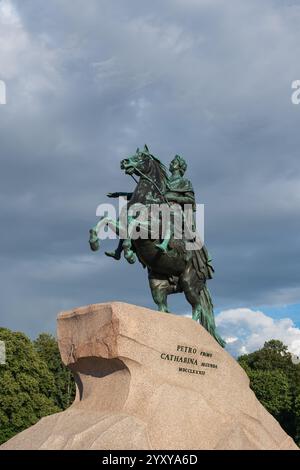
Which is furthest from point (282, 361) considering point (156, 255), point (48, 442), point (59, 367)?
point (48, 442)

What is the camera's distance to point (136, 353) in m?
10.6

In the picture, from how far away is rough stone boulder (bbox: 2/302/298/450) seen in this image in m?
10.1

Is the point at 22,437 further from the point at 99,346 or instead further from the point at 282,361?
the point at 282,361

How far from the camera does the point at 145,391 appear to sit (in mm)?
10523

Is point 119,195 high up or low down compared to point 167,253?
up

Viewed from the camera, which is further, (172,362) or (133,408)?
(172,362)

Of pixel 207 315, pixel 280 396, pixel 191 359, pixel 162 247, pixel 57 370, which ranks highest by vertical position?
pixel 57 370

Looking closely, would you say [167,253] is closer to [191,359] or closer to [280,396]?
[191,359]

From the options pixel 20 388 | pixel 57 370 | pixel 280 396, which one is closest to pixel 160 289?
pixel 20 388

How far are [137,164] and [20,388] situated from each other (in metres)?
21.6

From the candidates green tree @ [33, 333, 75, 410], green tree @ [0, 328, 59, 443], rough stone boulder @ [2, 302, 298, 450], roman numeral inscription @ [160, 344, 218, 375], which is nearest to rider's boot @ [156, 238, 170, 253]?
rough stone boulder @ [2, 302, 298, 450]

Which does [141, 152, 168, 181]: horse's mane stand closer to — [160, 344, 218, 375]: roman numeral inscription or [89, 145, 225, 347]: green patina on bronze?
[89, 145, 225, 347]: green patina on bronze
